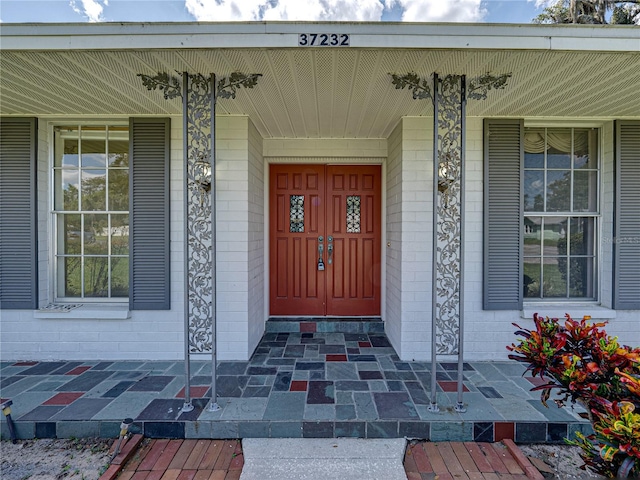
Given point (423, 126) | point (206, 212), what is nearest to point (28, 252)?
point (206, 212)

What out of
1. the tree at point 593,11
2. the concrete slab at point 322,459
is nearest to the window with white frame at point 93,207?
the concrete slab at point 322,459

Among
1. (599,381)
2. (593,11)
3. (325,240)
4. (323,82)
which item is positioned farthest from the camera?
(593,11)

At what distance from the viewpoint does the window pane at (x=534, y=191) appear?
305cm

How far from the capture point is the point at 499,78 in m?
2.12

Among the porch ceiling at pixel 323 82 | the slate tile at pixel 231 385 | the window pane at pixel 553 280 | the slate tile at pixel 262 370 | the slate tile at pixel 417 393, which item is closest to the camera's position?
the porch ceiling at pixel 323 82

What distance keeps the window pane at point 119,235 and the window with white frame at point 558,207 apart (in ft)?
13.2

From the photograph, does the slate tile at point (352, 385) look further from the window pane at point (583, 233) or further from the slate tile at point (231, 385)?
the window pane at point (583, 233)

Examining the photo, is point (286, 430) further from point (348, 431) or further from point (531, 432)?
point (531, 432)

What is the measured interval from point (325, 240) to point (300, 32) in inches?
93.0

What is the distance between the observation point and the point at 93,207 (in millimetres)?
3055

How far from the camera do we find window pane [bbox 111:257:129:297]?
3051mm

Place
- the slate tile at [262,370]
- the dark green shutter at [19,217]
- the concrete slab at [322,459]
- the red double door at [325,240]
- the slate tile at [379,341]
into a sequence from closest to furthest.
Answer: the concrete slab at [322,459], the slate tile at [262,370], the dark green shutter at [19,217], the slate tile at [379,341], the red double door at [325,240]

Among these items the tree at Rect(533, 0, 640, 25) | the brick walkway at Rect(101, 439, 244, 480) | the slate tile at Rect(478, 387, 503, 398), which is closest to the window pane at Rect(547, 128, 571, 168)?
the slate tile at Rect(478, 387, 503, 398)

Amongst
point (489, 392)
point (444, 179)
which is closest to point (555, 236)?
point (444, 179)
